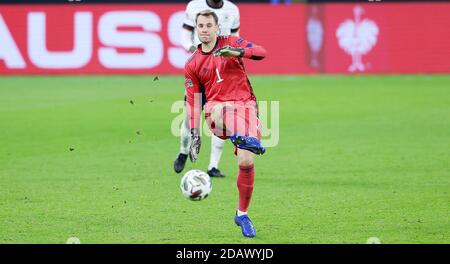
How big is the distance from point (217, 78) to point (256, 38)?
17.1 m

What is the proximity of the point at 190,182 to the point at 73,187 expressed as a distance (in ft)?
9.33

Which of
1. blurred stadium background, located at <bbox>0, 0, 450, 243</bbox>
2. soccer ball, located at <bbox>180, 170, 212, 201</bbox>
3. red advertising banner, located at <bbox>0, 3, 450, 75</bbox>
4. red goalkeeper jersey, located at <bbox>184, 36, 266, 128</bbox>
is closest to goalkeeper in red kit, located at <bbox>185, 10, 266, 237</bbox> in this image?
red goalkeeper jersey, located at <bbox>184, 36, 266, 128</bbox>

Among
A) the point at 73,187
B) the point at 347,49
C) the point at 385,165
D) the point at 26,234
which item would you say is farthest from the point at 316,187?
the point at 347,49

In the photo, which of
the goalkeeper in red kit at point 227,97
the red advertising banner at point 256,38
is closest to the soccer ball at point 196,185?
the goalkeeper in red kit at point 227,97

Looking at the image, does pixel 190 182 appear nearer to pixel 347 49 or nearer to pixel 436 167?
pixel 436 167

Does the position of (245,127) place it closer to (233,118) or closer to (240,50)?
(233,118)

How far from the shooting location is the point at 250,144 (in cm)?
905

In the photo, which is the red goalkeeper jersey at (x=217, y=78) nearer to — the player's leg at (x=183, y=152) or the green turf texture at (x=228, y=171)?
the green turf texture at (x=228, y=171)

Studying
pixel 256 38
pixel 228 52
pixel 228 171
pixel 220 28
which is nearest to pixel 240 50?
pixel 228 52

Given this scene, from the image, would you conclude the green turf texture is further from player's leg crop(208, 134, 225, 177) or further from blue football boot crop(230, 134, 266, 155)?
blue football boot crop(230, 134, 266, 155)

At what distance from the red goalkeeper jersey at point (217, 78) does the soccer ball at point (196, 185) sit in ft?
1.81

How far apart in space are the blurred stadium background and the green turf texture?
3cm

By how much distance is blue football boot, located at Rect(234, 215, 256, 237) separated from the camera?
29.2ft

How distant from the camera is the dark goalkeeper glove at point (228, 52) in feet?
29.0
